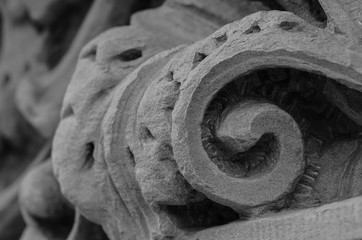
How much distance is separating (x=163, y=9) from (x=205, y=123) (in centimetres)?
42

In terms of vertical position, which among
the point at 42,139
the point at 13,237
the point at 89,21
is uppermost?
the point at 89,21

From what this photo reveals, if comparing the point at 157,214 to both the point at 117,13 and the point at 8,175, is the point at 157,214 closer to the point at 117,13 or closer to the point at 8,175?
the point at 117,13

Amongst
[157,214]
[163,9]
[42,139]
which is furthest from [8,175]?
[157,214]

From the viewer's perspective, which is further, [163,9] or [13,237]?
[13,237]

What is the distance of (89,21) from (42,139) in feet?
1.17

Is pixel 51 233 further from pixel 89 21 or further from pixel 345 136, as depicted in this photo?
pixel 345 136

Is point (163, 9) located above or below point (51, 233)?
above

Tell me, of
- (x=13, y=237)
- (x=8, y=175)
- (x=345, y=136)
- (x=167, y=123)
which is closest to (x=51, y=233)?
(x=13, y=237)

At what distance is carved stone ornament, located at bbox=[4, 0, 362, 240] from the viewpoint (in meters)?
0.89

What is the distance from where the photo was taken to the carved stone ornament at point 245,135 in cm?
89

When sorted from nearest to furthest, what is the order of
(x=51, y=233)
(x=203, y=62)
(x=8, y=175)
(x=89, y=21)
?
(x=203, y=62), (x=51, y=233), (x=89, y=21), (x=8, y=175)

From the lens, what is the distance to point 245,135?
3.02ft

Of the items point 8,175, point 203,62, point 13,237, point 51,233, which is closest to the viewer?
point 203,62

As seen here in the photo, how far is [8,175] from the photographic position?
6.08 feet
